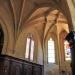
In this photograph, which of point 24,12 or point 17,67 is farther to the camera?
point 24,12

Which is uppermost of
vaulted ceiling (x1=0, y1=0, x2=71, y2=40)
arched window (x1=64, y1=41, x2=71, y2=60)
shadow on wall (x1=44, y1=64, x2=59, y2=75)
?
vaulted ceiling (x1=0, y1=0, x2=71, y2=40)

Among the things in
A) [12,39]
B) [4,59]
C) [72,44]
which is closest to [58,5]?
[72,44]

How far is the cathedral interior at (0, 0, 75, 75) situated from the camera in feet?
41.2

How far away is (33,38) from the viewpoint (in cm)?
1539

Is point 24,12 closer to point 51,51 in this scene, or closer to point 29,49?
point 29,49

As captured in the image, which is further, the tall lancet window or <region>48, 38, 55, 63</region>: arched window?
<region>48, 38, 55, 63</region>: arched window

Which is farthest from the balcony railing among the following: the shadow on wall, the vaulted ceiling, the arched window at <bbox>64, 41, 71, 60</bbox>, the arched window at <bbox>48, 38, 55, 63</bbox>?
the arched window at <bbox>64, 41, 71, 60</bbox>

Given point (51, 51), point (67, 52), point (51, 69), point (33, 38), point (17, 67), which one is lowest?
point (51, 69)

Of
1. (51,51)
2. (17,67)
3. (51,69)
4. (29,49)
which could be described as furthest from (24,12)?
(51,69)

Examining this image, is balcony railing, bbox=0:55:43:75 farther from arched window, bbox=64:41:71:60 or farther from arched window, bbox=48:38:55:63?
arched window, bbox=64:41:71:60

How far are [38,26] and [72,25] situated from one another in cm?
707

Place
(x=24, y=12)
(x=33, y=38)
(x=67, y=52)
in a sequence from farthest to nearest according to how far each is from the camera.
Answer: (x=67, y=52) → (x=33, y=38) → (x=24, y=12)

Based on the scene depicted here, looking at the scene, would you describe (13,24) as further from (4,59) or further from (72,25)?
(72,25)

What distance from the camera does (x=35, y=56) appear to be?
14633mm
